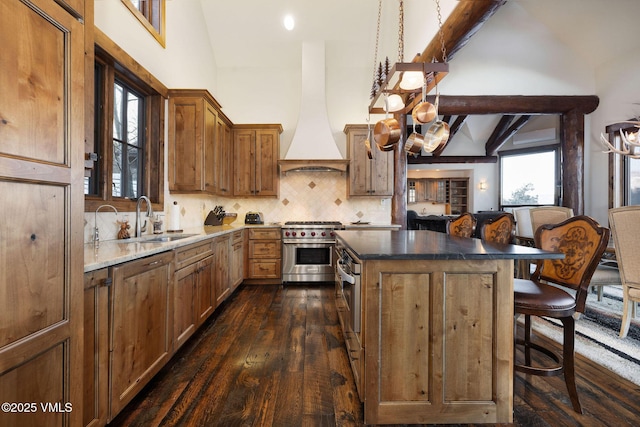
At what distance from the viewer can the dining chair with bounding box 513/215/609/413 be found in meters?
1.50

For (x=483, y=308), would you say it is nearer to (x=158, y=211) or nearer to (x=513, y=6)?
(x=158, y=211)

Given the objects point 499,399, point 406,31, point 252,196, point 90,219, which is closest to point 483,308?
point 499,399

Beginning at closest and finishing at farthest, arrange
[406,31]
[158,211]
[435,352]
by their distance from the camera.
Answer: [435,352], [158,211], [406,31]

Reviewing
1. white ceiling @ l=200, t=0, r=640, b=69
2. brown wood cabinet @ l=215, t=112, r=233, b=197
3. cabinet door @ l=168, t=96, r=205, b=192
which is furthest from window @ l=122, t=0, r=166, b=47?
white ceiling @ l=200, t=0, r=640, b=69

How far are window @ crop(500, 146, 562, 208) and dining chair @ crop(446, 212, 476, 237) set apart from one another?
6.27 metres

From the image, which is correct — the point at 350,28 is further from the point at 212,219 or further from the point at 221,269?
the point at 221,269

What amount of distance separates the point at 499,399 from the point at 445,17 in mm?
3451

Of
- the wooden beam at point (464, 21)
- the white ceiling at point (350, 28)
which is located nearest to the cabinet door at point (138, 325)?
the wooden beam at point (464, 21)

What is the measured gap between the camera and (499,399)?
4.71ft

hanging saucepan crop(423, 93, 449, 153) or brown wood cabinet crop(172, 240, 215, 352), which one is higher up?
hanging saucepan crop(423, 93, 449, 153)

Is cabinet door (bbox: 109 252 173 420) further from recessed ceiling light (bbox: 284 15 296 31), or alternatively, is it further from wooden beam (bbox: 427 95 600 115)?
wooden beam (bbox: 427 95 600 115)

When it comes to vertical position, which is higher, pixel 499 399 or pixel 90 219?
pixel 90 219

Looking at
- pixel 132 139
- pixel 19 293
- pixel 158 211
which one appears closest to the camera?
pixel 19 293

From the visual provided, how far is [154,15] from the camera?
2.91 metres
